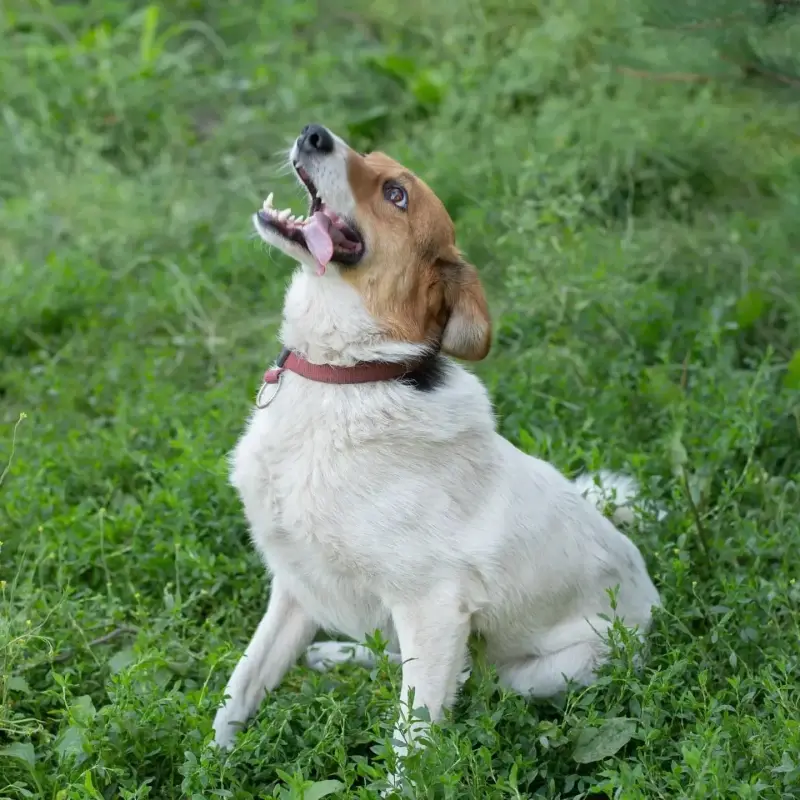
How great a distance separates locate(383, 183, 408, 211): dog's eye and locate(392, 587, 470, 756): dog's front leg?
121cm

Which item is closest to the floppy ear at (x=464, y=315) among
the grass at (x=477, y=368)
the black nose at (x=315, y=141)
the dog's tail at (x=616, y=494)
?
the black nose at (x=315, y=141)

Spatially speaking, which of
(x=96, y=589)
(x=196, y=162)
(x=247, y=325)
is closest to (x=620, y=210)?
(x=247, y=325)

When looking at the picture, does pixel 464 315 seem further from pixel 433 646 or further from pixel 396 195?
pixel 433 646

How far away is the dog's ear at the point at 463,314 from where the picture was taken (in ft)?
11.7

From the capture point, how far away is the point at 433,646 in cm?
326

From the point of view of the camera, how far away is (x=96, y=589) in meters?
4.29

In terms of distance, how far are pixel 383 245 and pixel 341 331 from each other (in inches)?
11.8

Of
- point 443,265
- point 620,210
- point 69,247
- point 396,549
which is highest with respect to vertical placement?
point 443,265

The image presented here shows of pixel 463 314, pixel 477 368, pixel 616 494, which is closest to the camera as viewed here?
pixel 463 314

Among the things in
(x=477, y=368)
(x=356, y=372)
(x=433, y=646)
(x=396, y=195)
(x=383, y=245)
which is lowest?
(x=477, y=368)

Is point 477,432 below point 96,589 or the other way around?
the other way around

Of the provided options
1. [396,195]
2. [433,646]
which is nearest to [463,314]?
[396,195]

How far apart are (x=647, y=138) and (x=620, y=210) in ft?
1.61

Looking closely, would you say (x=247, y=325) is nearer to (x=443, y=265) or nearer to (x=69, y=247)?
(x=69, y=247)
